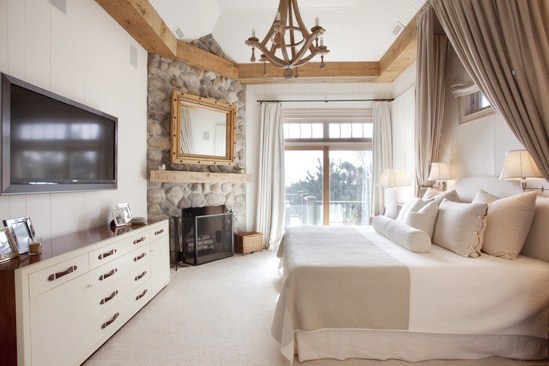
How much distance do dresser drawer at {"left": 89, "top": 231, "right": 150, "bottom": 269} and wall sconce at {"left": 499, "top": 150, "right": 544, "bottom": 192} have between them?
2898mm

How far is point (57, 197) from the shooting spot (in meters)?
2.05

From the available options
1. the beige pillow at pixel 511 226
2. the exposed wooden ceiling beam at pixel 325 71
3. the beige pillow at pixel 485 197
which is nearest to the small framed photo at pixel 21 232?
the beige pillow at pixel 511 226

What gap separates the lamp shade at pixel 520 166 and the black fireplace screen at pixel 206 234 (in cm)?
327

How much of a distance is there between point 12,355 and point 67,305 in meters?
0.29

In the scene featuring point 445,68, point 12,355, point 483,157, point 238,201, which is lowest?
point 12,355

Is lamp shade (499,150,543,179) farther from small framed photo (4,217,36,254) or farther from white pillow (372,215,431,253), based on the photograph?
small framed photo (4,217,36,254)

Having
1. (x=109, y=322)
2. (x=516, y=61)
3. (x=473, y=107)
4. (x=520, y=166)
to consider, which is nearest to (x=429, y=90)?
(x=473, y=107)

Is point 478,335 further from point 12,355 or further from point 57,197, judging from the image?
point 57,197

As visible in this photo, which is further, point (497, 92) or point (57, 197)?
point (57, 197)

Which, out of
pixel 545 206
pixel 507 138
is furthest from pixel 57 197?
pixel 507 138

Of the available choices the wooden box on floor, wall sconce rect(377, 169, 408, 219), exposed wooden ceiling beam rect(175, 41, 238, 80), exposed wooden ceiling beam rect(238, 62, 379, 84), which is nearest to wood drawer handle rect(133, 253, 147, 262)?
the wooden box on floor

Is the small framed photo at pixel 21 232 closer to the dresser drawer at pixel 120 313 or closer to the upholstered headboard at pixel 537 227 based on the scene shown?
the dresser drawer at pixel 120 313

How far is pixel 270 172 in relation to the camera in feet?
14.8

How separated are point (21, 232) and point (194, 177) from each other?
2.24 metres
